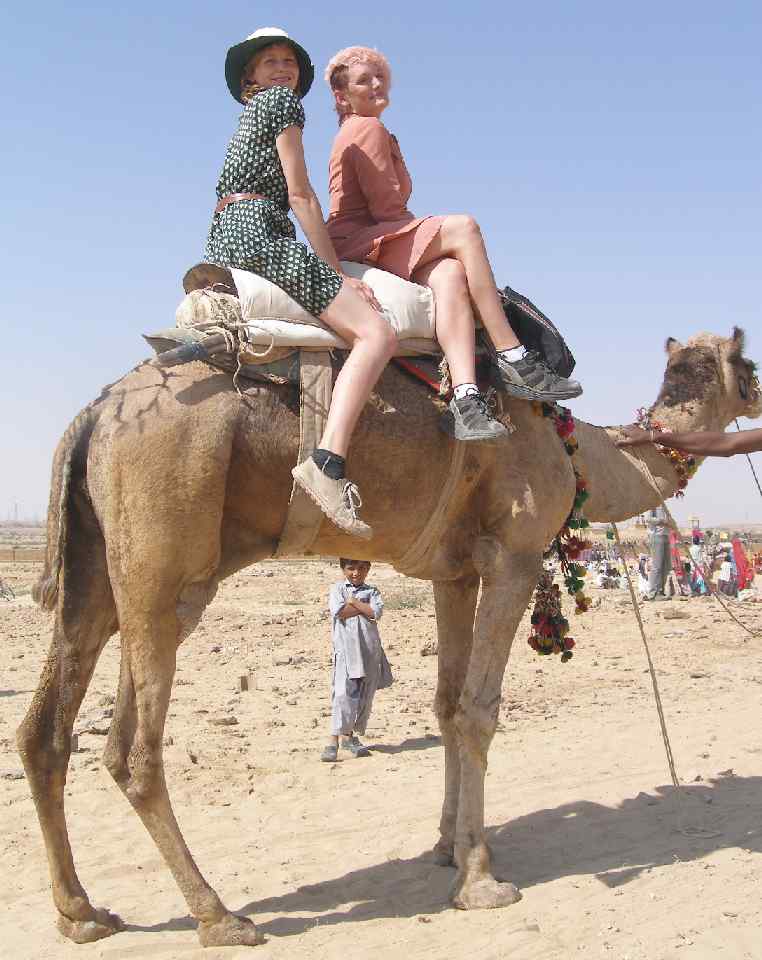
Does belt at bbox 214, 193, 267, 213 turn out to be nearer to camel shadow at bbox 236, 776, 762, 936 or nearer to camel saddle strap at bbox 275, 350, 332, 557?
camel saddle strap at bbox 275, 350, 332, 557

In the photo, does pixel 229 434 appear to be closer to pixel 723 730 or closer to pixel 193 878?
pixel 193 878

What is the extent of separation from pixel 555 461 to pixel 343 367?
54.8 inches

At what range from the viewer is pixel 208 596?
4.74 meters

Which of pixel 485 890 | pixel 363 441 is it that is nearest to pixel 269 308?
pixel 363 441

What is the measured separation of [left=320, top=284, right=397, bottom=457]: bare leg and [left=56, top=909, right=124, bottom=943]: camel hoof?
2.58 meters

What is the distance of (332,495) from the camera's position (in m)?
4.49

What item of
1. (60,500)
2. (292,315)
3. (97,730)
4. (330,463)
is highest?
(292,315)

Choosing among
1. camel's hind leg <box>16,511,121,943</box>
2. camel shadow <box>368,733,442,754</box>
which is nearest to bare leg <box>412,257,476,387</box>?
camel's hind leg <box>16,511,121,943</box>

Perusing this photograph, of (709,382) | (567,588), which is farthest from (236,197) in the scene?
(709,382)

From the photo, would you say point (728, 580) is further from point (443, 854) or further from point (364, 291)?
point (364, 291)

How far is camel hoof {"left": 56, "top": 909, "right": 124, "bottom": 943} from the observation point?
15.9 feet

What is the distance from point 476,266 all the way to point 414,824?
3640 mm

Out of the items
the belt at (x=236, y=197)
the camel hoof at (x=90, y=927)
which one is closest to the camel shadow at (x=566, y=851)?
the camel hoof at (x=90, y=927)

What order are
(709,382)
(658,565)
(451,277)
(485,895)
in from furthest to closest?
(658,565), (709,382), (451,277), (485,895)
